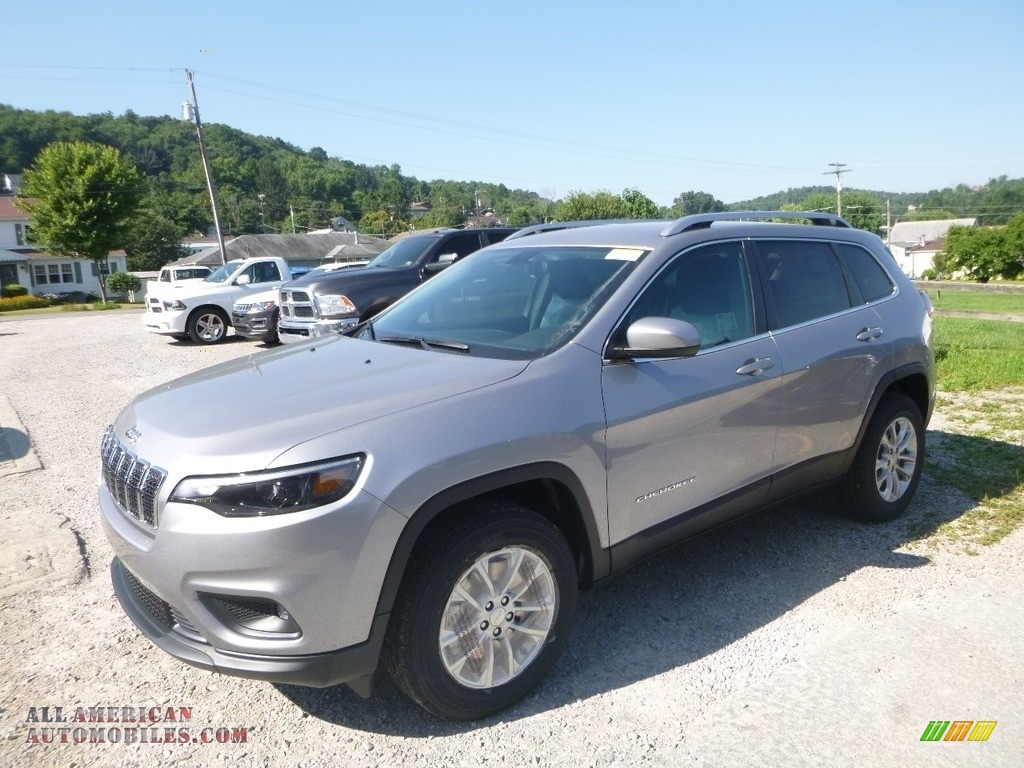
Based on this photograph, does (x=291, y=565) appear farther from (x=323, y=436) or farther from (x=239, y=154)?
(x=239, y=154)

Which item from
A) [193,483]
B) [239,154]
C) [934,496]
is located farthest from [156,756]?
[239,154]

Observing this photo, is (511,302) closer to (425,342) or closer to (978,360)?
(425,342)

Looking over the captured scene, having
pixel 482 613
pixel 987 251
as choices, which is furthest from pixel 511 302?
pixel 987 251

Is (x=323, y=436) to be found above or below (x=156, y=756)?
above

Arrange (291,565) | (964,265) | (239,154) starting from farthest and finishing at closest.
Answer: (239,154)
(964,265)
(291,565)

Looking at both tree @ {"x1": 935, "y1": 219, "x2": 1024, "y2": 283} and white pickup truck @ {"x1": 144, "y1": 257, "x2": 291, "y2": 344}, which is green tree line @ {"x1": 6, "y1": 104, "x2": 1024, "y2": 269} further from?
white pickup truck @ {"x1": 144, "y1": 257, "x2": 291, "y2": 344}

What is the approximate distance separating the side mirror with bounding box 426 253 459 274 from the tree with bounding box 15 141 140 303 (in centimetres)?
3513

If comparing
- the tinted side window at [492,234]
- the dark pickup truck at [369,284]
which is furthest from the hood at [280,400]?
the tinted side window at [492,234]

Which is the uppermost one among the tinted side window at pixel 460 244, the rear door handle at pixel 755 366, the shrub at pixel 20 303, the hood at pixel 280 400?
the tinted side window at pixel 460 244

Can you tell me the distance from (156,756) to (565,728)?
146 centimetres

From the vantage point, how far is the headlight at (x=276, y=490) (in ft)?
7.99

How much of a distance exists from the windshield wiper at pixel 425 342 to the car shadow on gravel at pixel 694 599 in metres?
1.20

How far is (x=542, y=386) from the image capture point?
2.98 metres

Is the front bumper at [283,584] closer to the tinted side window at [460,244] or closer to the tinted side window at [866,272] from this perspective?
the tinted side window at [866,272]
